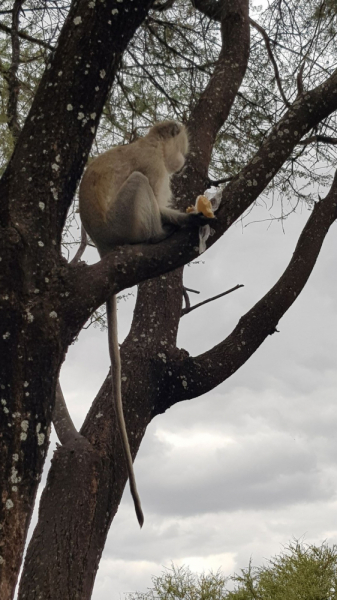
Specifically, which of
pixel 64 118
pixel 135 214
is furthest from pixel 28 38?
pixel 64 118

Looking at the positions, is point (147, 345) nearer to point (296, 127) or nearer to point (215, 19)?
point (296, 127)

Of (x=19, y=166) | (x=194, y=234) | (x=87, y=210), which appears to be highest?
(x=87, y=210)

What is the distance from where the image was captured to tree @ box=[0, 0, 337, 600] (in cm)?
294

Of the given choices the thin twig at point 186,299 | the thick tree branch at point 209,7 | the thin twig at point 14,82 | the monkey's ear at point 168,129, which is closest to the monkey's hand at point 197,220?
the monkey's ear at point 168,129

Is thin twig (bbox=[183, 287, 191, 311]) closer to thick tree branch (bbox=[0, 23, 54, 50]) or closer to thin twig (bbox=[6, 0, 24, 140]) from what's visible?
thin twig (bbox=[6, 0, 24, 140])

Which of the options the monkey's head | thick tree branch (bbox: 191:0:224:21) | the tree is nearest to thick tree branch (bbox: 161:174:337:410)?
the tree

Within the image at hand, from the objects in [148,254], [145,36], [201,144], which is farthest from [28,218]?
[145,36]

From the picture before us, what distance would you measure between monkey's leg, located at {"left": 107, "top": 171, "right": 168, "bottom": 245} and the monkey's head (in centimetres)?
58

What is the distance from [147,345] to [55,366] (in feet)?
5.04

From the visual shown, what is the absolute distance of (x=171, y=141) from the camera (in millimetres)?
4527

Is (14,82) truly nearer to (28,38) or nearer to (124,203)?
(28,38)

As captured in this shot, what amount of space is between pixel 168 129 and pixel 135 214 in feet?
3.18

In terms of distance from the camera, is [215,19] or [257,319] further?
[215,19]

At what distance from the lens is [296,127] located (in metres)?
4.17
